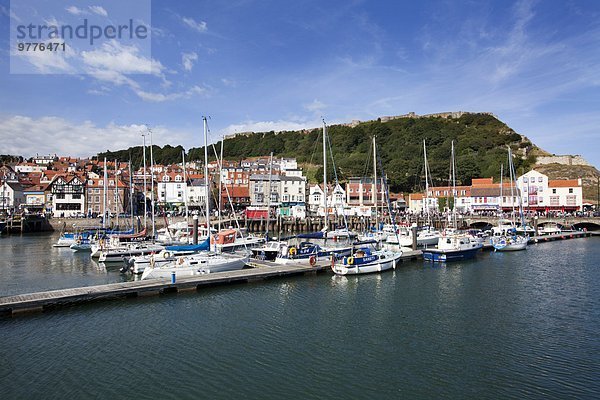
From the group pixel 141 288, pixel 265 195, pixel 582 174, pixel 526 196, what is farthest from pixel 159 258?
pixel 582 174

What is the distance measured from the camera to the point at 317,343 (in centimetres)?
1700

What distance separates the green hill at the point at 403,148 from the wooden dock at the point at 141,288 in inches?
1832

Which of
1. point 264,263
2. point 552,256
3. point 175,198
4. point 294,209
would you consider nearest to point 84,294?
point 264,263

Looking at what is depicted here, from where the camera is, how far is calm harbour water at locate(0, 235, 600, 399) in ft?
43.8

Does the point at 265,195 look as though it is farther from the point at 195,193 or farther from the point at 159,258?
the point at 159,258

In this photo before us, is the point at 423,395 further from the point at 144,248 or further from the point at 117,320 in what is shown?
the point at 144,248

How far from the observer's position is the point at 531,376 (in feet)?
46.1

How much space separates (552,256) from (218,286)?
32.7 m

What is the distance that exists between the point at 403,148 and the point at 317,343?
11734cm

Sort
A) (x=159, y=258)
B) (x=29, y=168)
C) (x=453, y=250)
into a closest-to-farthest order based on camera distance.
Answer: (x=159, y=258), (x=453, y=250), (x=29, y=168)

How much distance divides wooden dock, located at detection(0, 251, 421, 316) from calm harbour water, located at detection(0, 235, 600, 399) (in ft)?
1.79

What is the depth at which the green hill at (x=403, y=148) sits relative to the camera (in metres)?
106

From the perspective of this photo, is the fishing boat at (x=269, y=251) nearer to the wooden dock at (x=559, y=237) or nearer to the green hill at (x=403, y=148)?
the wooden dock at (x=559, y=237)

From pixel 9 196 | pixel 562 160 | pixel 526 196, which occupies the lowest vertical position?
pixel 526 196
